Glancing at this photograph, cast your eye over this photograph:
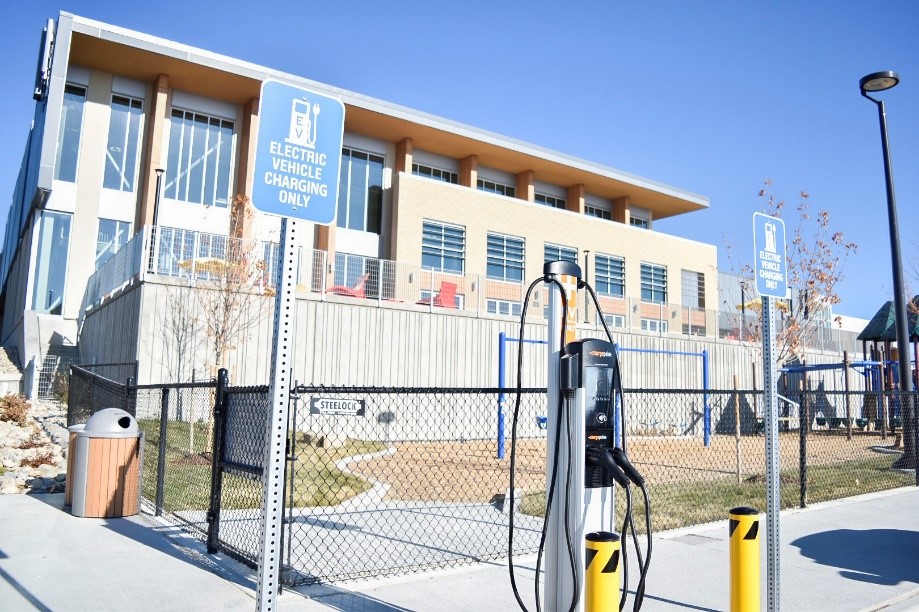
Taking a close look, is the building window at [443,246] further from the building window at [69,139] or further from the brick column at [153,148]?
the building window at [69,139]

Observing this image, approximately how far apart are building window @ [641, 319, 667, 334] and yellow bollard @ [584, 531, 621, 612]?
2477cm

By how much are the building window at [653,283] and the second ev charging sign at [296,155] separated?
118ft

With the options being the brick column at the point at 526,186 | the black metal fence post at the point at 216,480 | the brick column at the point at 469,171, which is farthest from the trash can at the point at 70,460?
the brick column at the point at 526,186

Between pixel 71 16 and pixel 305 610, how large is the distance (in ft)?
87.0

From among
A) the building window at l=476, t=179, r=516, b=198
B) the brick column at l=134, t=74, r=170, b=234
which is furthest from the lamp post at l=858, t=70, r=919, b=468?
the building window at l=476, t=179, r=516, b=198

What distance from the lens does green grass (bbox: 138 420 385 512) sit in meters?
9.16

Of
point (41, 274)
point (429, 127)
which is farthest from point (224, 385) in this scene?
point (429, 127)

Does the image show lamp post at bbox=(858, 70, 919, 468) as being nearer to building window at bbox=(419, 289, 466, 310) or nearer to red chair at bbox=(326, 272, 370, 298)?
building window at bbox=(419, 289, 466, 310)

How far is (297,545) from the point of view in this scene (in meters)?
7.12

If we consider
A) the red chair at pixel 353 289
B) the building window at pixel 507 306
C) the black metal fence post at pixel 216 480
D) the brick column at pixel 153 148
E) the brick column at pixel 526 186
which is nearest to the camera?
the black metal fence post at pixel 216 480

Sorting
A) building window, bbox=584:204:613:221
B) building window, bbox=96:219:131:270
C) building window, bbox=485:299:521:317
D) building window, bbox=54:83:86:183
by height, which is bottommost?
building window, bbox=485:299:521:317

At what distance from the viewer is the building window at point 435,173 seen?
35.6 m

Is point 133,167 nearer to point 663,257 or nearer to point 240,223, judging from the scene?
point 240,223

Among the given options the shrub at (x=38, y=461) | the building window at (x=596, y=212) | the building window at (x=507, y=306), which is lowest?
the shrub at (x=38, y=461)
